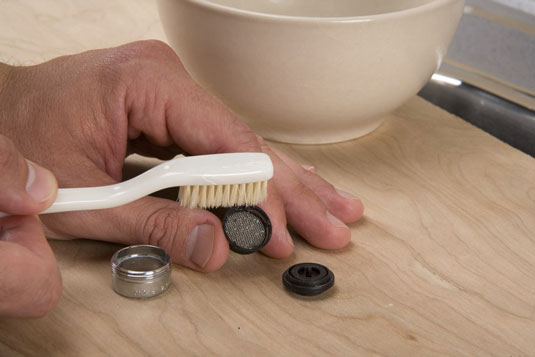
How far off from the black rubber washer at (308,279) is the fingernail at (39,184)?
20 cm

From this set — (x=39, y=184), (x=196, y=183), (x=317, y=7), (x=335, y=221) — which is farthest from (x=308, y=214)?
(x=317, y=7)

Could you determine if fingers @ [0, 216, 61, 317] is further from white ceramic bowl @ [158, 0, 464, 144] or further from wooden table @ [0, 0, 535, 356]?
white ceramic bowl @ [158, 0, 464, 144]

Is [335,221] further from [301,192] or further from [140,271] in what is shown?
[140,271]

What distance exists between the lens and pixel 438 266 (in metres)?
0.63

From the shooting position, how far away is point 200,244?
1.98ft

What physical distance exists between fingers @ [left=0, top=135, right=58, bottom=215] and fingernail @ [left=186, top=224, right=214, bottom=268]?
0.13m

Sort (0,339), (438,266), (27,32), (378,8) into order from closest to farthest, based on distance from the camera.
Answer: (0,339), (438,266), (378,8), (27,32)

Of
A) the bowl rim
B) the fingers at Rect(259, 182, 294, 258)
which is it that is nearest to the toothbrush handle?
the fingers at Rect(259, 182, 294, 258)

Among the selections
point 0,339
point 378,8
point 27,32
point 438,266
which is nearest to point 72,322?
point 0,339

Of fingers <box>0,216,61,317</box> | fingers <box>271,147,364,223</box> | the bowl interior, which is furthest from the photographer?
the bowl interior

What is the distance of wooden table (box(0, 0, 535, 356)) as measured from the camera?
53cm

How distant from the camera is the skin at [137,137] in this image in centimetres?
61

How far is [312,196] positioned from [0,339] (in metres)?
0.29

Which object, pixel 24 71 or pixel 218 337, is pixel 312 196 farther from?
pixel 24 71
